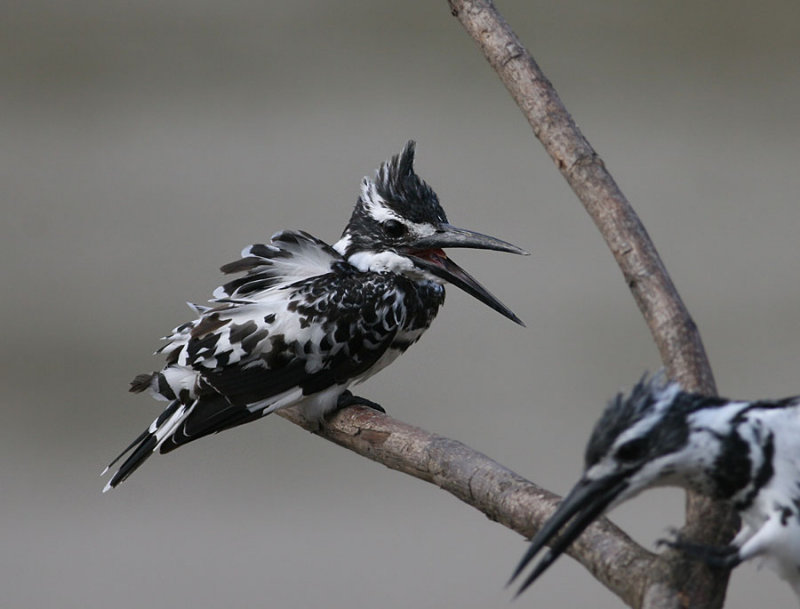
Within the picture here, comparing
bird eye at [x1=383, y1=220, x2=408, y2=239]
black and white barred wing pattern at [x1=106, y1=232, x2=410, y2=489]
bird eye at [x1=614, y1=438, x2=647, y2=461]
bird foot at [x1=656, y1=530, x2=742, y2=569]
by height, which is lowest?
bird foot at [x1=656, y1=530, x2=742, y2=569]

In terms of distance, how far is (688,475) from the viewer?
76 cm

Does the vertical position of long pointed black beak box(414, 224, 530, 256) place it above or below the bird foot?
above

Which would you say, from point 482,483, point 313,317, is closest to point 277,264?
Result: point 313,317

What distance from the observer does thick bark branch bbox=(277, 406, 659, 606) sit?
2.66 ft

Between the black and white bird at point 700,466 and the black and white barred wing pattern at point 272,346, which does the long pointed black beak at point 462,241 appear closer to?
the black and white barred wing pattern at point 272,346

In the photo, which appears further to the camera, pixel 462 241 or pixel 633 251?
pixel 462 241

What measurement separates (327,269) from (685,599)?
702 millimetres

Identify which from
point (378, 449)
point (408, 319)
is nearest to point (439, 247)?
point (408, 319)

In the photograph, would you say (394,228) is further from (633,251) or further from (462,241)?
(633,251)

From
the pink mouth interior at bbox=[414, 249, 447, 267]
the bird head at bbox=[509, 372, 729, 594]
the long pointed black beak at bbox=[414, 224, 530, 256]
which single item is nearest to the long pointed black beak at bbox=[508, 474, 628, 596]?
the bird head at bbox=[509, 372, 729, 594]

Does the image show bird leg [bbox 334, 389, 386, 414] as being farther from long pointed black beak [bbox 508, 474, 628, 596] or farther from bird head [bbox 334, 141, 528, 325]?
long pointed black beak [bbox 508, 474, 628, 596]

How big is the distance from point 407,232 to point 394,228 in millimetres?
17

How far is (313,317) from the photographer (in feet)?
4.14

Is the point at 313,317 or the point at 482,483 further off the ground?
the point at 313,317
